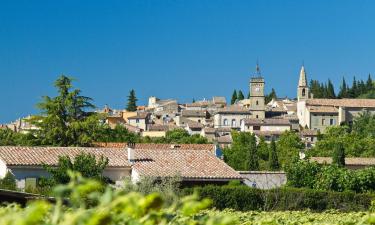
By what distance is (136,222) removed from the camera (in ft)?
9.23

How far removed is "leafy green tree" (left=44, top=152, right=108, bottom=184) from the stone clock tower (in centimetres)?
11043

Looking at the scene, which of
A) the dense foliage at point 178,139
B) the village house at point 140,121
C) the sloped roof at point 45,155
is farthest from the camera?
the village house at point 140,121

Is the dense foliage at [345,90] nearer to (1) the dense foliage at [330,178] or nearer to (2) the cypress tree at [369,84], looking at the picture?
(2) the cypress tree at [369,84]

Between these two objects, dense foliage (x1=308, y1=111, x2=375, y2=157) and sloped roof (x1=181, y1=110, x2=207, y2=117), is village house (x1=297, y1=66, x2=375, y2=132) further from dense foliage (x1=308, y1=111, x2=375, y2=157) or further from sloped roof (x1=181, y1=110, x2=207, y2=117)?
sloped roof (x1=181, y1=110, x2=207, y2=117)

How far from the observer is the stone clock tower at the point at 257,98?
144 meters

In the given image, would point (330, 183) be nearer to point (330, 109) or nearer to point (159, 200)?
point (159, 200)

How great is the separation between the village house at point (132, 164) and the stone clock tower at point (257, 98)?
10645 cm

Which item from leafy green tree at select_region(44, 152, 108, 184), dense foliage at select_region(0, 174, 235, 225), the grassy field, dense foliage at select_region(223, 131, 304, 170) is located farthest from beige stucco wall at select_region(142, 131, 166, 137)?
dense foliage at select_region(0, 174, 235, 225)

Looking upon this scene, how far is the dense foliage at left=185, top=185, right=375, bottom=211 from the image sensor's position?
29.7 m

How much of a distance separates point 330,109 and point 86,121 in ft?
282

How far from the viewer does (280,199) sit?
30.5m

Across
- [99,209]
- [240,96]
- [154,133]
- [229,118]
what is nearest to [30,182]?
[99,209]

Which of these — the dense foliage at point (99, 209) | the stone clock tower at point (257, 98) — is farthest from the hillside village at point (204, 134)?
the dense foliage at point (99, 209)

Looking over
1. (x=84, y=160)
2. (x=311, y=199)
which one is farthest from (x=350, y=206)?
(x=84, y=160)
